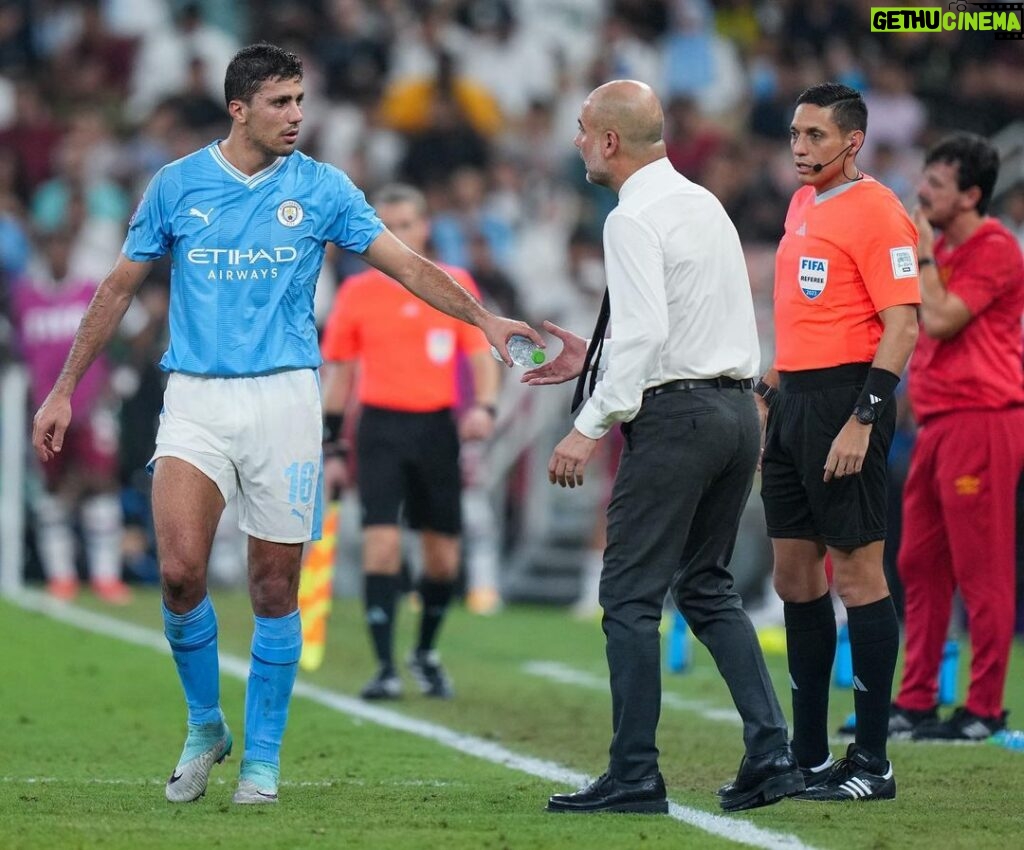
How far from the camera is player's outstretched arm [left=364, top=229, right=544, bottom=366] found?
22.3ft

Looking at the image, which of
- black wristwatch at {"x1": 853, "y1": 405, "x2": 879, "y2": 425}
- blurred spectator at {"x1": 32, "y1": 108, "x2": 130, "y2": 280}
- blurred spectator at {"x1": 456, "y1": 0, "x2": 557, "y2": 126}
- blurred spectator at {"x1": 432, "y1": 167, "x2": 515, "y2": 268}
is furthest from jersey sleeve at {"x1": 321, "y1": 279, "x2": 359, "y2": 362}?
blurred spectator at {"x1": 456, "y1": 0, "x2": 557, "y2": 126}

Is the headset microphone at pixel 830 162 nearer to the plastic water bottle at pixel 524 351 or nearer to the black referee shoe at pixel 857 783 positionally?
the plastic water bottle at pixel 524 351

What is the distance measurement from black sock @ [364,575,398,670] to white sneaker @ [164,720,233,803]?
3805mm

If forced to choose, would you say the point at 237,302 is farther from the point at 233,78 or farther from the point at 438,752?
the point at 438,752

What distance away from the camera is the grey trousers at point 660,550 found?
6414mm

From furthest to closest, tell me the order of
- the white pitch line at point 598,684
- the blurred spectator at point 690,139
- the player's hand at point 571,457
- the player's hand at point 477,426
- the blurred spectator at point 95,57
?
the blurred spectator at point 95,57
the blurred spectator at point 690,139
the player's hand at point 477,426
the white pitch line at point 598,684
the player's hand at point 571,457

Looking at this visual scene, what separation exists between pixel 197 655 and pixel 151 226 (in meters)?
1.50

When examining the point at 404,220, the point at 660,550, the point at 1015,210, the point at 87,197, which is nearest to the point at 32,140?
the point at 87,197

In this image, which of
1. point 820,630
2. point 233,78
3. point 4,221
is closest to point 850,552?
point 820,630

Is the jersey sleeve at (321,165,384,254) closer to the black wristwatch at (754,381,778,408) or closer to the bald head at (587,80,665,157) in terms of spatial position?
the bald head at (587,80,665,157)

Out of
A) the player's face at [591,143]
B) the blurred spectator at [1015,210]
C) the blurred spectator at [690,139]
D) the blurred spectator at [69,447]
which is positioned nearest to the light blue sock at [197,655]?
the player's face at [591,143]

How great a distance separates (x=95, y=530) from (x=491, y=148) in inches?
259

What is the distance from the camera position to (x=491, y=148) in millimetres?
20750

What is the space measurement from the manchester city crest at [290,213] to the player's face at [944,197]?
334 cm
